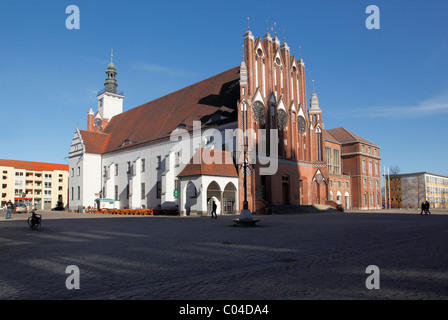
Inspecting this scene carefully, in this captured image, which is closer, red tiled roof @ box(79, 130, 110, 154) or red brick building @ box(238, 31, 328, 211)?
red brick building @ box(238, 31, 328, 211)

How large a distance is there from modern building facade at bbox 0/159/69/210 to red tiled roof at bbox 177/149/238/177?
75868 mm

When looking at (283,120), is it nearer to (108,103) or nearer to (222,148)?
(222,148)

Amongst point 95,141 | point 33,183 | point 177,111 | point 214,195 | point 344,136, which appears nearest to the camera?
point 214,195

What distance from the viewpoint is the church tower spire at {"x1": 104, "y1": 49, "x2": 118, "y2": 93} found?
70750mm

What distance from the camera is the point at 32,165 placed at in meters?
108

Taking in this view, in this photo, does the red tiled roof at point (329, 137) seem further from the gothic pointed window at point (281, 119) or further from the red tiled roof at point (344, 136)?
the gothic pointed window at point (281, 119)

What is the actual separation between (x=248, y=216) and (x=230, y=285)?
47.2 feet

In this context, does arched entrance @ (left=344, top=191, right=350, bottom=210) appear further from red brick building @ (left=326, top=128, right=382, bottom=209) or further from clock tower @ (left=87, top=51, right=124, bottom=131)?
clock tower @ (left=87, top=51, right=124, bottom=131)

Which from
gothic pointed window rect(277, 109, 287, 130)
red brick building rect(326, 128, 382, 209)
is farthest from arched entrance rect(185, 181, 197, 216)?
red brick building rect(326, 128, 382, 209)

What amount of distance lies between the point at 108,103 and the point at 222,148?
38.9m

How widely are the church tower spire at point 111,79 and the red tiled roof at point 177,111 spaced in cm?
1240

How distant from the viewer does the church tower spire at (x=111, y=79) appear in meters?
70.8

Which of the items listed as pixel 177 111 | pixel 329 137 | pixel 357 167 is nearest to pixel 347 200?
pixel 357 167
